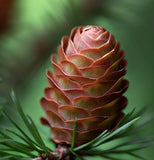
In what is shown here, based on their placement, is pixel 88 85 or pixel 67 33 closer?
pixel 88 85

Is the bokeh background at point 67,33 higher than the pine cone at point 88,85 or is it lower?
higher

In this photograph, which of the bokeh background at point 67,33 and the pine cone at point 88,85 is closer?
the pine cone at point 88,85

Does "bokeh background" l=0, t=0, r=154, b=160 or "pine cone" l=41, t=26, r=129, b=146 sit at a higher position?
"bokeh background" l=0, t=0, r=154, b=160

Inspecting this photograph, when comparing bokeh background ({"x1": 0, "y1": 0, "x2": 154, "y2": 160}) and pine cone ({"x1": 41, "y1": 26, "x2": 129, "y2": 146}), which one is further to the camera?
bokeh background ({"x1": 0, "y1": 0, "x2": 154, "y2": 160})

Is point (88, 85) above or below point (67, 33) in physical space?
below
